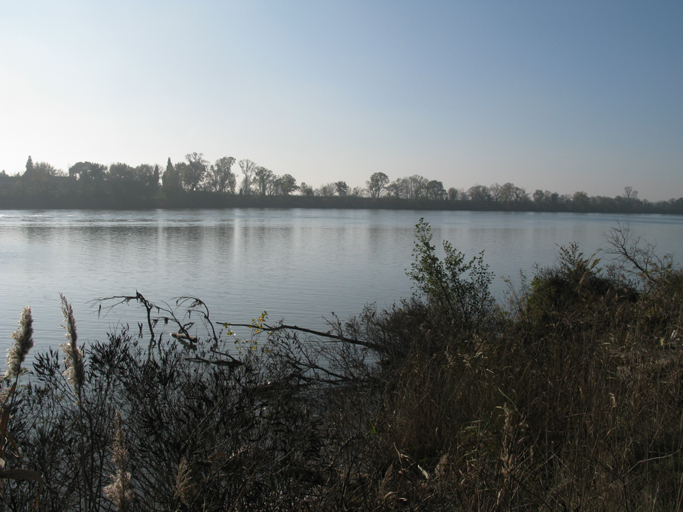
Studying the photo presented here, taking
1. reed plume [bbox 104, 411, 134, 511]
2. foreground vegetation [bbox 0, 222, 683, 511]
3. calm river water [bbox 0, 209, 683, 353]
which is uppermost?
reed plume [bbox 104, 411, 134, 511]

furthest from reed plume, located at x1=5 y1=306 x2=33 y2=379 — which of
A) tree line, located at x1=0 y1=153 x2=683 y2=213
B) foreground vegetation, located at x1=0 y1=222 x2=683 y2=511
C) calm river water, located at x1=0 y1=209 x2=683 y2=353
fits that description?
tree line, located at x1=0 y1=153 x2=683 y2=213

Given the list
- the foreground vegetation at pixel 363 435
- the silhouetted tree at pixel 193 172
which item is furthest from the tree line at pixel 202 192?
the foreground vegetation at pixel 363 435

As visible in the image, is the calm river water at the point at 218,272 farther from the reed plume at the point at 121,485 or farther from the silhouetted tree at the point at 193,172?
the silhouetted tree at the point at 193,172

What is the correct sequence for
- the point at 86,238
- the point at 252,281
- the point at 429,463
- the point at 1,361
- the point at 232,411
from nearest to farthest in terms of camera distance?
the point at 232,411 < the point at 429,463 < the point at 1,361 < the point at 252,281 < the point at 86,238

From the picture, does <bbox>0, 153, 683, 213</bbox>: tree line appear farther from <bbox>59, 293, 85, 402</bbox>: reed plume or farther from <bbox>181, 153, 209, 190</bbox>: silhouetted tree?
<bbox>59, 293, 85, 402</bbox>: reed plume

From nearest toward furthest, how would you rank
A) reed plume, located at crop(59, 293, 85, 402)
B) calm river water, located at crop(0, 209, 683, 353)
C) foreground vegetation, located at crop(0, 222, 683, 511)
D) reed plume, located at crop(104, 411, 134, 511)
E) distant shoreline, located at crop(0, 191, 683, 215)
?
1. reed plume, located at crop(104, 411, 134, 511)
2. reed plume, located at crop(59, 293, 85, 402)
3. foreground vegetation, located at crop(0, 222, 683, 511)
4. calm river water, located at crop(0, 209, 683, 353)
5. distant shoreline, located at crop(0, 191, 683, 215)

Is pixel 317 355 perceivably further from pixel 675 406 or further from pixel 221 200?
pixel 221 200

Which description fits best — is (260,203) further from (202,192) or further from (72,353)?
(72,353)

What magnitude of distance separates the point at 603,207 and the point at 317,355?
472 ft

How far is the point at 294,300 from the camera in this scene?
16516 mm

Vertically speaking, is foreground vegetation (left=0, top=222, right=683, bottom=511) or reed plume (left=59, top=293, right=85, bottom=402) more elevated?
reed plume (left=59, top=293, right=85, bottom=402)

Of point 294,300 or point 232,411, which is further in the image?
point 294,300

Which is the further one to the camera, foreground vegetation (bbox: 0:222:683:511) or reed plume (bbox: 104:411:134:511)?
foreground vegetation (bbox: 0:222:683:511)

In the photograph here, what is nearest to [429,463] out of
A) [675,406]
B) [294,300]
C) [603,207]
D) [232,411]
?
[232,411]
